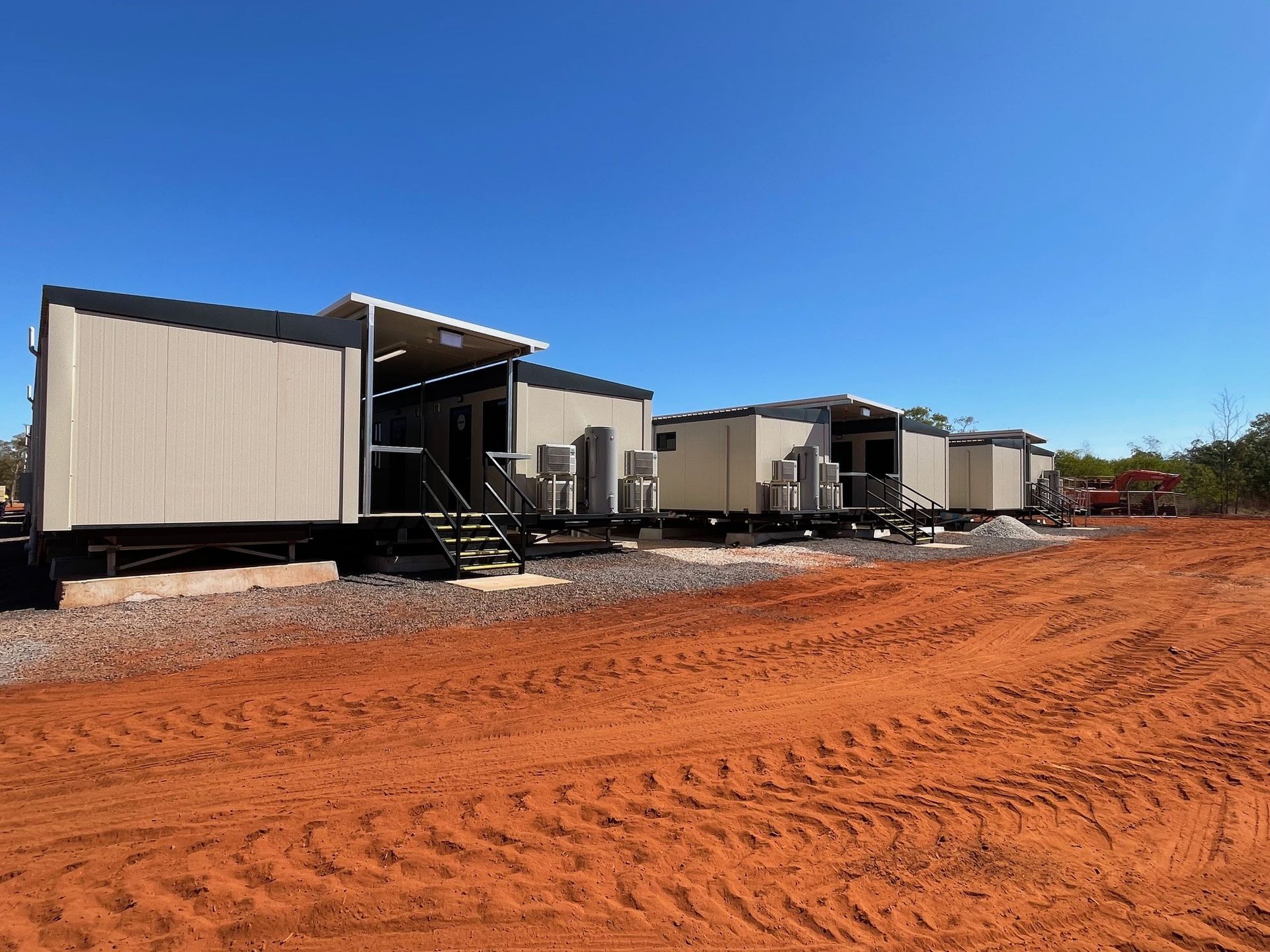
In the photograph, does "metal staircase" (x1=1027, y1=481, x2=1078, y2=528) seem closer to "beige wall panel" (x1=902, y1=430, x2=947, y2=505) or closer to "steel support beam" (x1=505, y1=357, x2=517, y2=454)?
"beige wall panel" (x1=902, y1=430, x2=947, y2=505)

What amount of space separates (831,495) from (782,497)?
6.38 feet

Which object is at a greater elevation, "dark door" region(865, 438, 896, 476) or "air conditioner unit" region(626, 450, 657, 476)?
"dark door" region(865, 438, 896, 476)

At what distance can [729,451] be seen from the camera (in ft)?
54.8

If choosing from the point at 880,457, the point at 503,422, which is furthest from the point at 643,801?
the point at 880,457

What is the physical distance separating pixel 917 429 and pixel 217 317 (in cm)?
1912

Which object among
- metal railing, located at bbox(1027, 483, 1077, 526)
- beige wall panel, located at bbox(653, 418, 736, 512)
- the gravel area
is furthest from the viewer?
metal railing, located at bbox(1027, 483, 1077, 526)

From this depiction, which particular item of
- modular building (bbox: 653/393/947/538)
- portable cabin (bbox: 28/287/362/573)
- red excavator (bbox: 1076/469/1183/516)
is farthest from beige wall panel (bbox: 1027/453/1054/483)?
portable cabin (bbox: 28/287/362/573)

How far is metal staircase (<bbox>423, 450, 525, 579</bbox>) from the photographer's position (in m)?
9.82

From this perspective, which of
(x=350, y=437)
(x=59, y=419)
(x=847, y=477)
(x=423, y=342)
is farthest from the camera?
(x=847, y=477)

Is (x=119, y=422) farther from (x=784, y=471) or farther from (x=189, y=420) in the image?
(x=784, y=471)

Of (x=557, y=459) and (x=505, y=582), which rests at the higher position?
(x=557, y=459)

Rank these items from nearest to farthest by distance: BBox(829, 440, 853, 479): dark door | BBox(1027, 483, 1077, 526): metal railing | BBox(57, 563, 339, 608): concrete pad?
BBox(57, 563, 339, 608): concrete pad → BBox(829, 440, 853, 479): dark door → BBox(1027, 483, 1077, 526): metal railing

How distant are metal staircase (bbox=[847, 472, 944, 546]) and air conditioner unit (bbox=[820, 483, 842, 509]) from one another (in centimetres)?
143

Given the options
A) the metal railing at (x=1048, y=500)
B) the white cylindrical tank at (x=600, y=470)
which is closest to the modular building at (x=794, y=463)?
the white cylindrical tank at (x=600, y=470)
